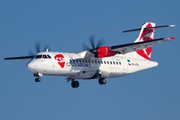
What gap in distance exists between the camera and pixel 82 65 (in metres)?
25.5

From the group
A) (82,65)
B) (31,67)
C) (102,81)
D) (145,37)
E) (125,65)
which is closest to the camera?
(31,67)

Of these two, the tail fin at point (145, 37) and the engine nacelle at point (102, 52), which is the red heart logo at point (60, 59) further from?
the tail fin at point (145, 37)

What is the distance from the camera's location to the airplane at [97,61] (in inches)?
933

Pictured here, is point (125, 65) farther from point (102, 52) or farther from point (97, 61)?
point (102, 52)

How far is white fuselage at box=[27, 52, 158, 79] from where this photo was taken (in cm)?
2358

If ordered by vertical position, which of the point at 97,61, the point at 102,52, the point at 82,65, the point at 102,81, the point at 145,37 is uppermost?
the point at 145,37

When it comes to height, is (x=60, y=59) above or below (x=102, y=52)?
below

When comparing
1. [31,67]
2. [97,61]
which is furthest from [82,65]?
[31,67]

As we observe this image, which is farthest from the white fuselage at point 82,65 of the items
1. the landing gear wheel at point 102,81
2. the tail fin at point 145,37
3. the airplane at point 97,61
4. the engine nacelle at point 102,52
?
the engine nacelle at point 102,52

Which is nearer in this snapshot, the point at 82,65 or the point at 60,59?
the point at 60,59

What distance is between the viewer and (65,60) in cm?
2453

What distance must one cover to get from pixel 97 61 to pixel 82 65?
169 cm

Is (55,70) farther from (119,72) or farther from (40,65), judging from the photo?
(119,72)

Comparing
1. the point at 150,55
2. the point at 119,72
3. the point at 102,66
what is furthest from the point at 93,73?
the point at 150,55
